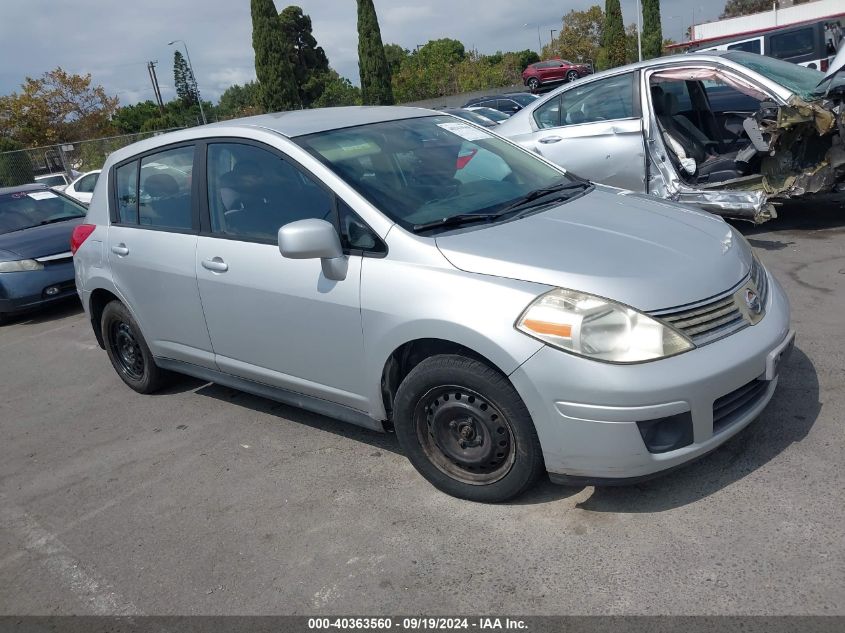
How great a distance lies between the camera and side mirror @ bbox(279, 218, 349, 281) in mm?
3236

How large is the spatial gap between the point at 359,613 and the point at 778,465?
189 centimetres

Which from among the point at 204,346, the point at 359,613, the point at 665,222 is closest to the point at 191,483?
the point at 204,346

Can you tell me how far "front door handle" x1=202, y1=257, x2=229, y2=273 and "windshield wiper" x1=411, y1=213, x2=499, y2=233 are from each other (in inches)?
47.0

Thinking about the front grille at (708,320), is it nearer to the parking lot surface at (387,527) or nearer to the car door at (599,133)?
the parking lot surface at (387,527)

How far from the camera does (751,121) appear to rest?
21.2ft

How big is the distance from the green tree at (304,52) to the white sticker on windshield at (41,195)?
54391mm

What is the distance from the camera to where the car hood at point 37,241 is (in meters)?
8.07

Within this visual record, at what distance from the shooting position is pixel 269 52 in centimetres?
3631

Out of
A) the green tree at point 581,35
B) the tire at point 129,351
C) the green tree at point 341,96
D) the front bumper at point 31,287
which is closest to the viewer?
the tire at point 129,351

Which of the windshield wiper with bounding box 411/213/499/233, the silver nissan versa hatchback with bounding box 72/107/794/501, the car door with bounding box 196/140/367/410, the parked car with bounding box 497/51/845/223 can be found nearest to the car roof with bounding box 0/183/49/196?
the silver nissan versa hatchback with bounding box 72/107/794/501

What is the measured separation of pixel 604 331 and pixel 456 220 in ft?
3.12

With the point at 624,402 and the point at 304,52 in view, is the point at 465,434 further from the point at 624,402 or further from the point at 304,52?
the point at 304,52

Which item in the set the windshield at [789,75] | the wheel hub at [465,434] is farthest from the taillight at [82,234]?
Result: the windshield at [789,75]

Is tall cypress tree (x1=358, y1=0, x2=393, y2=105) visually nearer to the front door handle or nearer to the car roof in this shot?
the car roof
